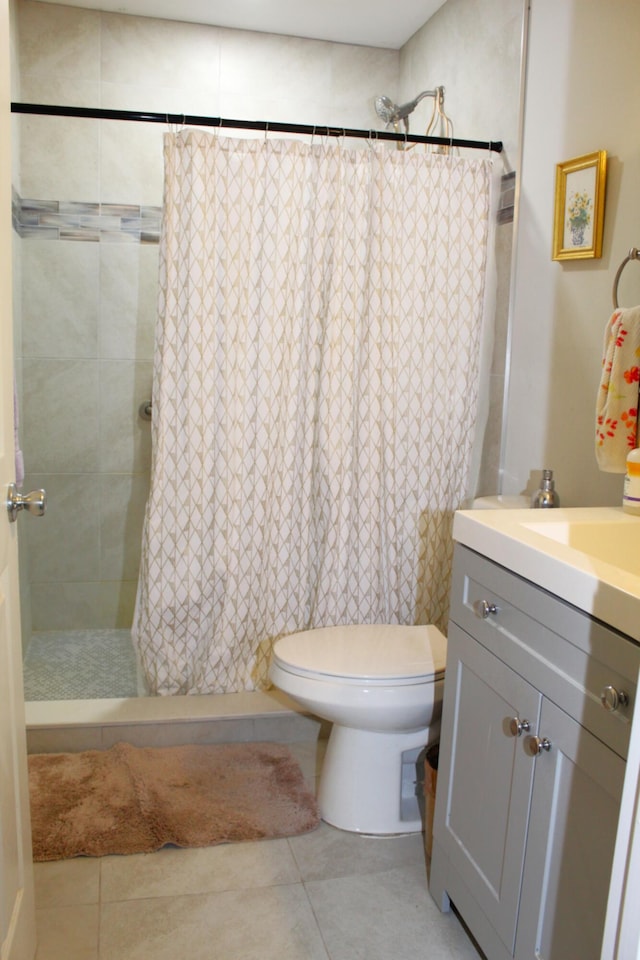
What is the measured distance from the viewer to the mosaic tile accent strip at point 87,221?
3.17 meters

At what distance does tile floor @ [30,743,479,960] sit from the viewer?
1721 mm

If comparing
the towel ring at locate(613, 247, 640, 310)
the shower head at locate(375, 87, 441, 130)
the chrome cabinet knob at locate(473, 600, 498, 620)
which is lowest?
the chrome cabinet knob at locate(473, 600, 498, 620)

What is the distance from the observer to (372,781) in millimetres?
2133

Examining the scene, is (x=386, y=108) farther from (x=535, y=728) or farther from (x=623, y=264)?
(x=535, y=728)

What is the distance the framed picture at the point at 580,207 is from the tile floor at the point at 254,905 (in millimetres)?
1568

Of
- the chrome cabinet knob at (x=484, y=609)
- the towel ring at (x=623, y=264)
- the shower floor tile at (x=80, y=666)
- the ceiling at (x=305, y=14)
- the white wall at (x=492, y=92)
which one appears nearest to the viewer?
the chrome cabinet knob at (x=484, y=609)

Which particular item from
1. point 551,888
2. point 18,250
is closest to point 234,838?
point 551,888

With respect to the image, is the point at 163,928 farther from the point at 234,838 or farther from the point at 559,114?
the point at 559,114

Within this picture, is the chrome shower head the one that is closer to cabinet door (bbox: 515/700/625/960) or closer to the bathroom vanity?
the bathroom vanity

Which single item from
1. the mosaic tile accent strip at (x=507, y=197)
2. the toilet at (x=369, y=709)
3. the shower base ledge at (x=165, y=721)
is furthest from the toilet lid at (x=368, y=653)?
the mosaic tile accent strip at (x=507, y=197)

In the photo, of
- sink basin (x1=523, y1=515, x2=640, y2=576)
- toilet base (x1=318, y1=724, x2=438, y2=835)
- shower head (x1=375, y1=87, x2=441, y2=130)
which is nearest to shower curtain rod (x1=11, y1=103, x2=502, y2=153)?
shower head (x1=375, y1=87, x2=441, y2=130)

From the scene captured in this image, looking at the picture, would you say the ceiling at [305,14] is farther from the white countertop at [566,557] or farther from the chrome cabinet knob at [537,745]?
the chrome cabinet knob at [537,745]

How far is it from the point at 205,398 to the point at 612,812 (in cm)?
157

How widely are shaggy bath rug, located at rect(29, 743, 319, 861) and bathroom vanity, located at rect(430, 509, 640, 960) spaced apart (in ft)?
1.75
